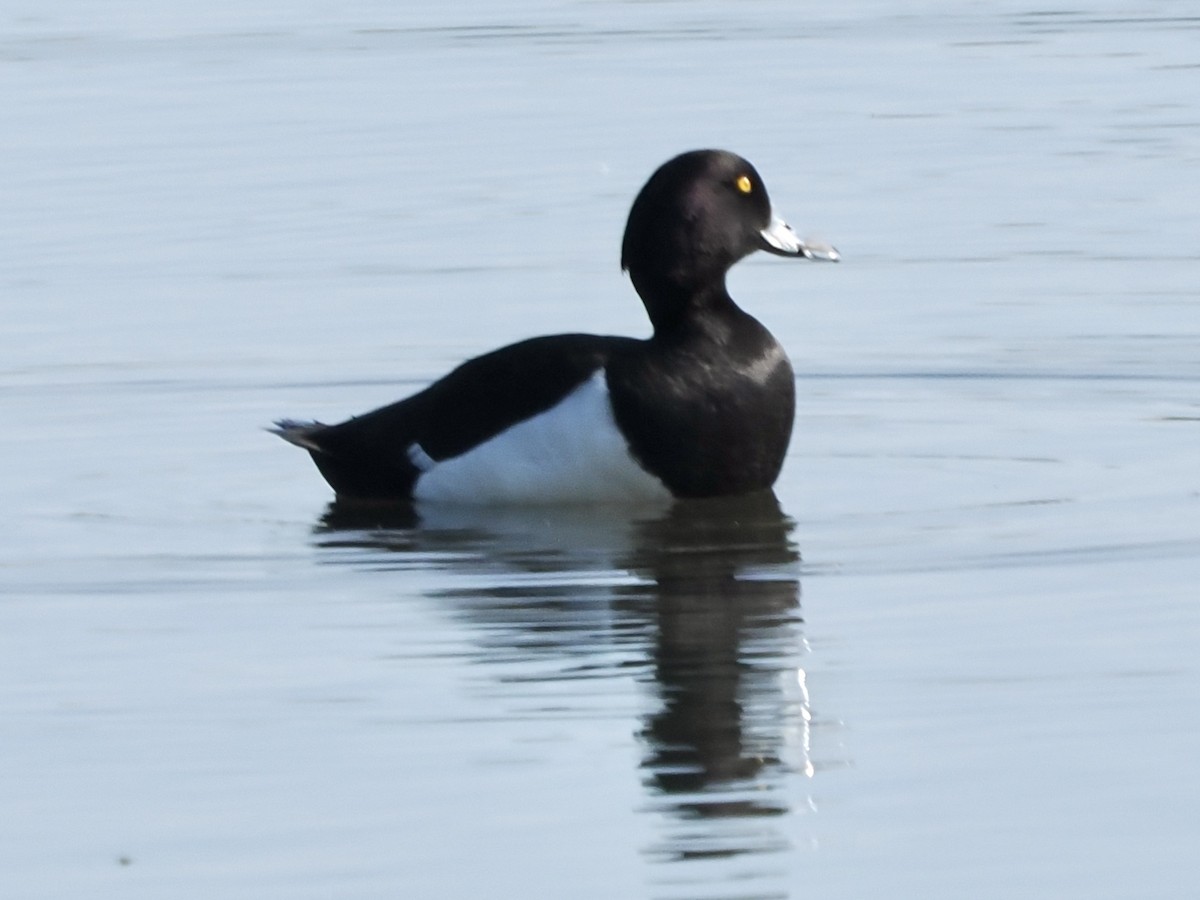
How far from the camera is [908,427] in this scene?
10242mm

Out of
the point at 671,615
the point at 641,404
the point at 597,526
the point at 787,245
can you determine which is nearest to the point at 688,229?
the point at 787,245

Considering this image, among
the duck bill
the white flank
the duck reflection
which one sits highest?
the duck bill

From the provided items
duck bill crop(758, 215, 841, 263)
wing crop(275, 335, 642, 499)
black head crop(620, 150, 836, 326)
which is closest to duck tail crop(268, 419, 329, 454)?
wing crop(275, 335, 642, 499)

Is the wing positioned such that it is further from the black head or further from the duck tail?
the black head

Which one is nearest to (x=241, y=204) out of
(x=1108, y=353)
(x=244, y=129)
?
(x=244, y=129)

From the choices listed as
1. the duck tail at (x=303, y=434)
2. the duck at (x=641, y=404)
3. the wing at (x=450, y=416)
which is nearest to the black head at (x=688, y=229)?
the duck at (x=641, y=404)

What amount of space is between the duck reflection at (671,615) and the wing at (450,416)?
144 millimetres

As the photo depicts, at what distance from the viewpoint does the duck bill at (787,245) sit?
945 centimetres

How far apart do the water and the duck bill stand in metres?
0.70

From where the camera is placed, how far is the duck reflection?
5812 millimetres

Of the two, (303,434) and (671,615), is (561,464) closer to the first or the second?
(303,434)

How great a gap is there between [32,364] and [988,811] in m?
6.79

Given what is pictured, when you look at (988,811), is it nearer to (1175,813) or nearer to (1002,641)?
(1175,813)

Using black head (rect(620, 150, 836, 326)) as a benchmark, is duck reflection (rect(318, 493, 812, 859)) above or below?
below
